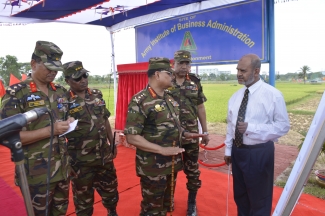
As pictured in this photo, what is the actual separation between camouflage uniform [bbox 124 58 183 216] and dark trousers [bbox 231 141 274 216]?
0.62 meters

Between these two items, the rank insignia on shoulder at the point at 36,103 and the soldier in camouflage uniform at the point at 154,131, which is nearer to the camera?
the rank insignia on shoulder at the point at 36,103

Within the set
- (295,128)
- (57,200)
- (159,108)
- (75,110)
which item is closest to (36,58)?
(75,110)

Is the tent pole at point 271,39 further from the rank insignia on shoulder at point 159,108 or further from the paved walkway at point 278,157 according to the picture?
the rank insignia on shoulder at point 159,108

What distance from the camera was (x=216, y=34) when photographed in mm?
4602

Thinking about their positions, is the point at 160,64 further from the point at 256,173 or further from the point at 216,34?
the point at 216,34

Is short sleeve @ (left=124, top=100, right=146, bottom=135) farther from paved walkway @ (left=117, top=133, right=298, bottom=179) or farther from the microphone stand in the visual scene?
paved walkway @ (left=117, top=133, right=298, bottom=179)

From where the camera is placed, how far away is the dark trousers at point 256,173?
7.24 feet

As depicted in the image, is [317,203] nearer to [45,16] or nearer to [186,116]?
[186,116]

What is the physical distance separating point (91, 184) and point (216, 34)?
3369mm

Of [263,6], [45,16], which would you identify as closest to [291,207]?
[263,6]

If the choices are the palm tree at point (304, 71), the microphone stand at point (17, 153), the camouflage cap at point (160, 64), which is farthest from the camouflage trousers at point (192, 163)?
the palm tree at point (304, 71)

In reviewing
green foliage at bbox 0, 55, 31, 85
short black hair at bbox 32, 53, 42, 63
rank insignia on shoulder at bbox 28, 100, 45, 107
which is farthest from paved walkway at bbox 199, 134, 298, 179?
green foliage at bbox 0, 55, 31, 85

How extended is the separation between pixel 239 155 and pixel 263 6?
2.70 meters

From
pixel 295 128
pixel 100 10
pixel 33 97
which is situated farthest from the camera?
pixel 295 128
